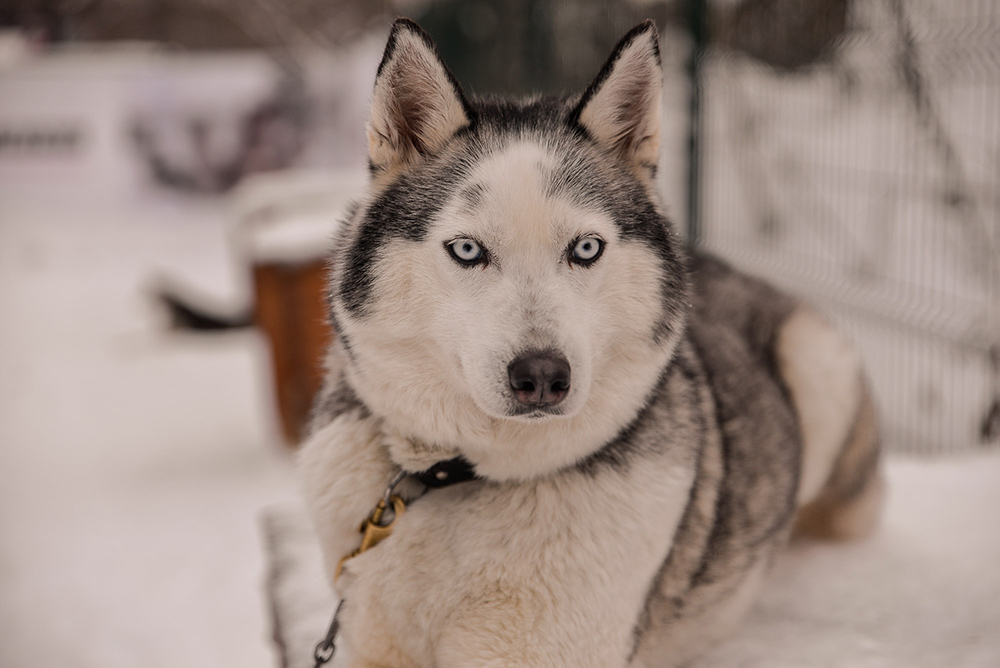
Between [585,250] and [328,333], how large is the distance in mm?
1811

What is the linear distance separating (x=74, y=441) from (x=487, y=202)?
5650 mm

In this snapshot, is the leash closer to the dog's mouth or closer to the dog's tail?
the dog's mouth

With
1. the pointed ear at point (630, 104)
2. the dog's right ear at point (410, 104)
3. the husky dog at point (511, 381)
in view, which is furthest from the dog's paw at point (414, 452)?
the pointed ear at point (630, 104)

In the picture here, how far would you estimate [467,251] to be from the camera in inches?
71.5

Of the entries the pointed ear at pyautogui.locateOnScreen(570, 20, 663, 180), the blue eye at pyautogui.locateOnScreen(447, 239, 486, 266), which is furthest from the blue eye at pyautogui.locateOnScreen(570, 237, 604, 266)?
the pointed ear at pyautogui.locateOnScreen(570, 20, 663, 180)

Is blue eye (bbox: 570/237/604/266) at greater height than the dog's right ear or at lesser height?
lesser

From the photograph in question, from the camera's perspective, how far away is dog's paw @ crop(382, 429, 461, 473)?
1938 millimetres

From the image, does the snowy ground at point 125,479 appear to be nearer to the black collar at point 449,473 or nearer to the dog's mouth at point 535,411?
the black collar at point 449,473

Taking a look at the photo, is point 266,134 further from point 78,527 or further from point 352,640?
point 352,640

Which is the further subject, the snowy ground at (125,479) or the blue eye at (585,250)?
the snowy ground at (125,479)

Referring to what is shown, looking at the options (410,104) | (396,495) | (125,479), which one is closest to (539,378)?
(396,495)

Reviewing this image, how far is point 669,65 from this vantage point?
609 cm

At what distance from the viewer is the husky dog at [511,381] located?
1.79 meters

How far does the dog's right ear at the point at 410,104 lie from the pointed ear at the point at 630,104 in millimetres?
331
